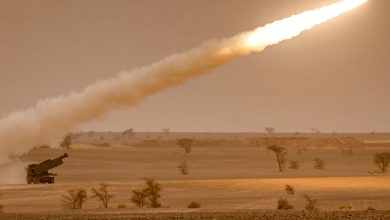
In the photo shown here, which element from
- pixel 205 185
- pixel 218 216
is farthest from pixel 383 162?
pixel 218 216

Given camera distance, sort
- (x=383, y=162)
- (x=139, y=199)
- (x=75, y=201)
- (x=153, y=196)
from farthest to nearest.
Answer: (x=383, y=162) → (x=153, y=196) → (x=139, y=199) → (x=75, y=201)

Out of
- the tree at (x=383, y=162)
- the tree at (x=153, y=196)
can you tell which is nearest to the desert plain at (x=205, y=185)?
the tree at (x=153, y=196)

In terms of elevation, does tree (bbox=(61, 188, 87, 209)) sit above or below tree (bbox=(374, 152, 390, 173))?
below

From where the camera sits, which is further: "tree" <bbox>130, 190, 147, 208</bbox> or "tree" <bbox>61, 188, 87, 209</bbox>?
"tree" <bbox>130, 190, 147, 208</bbox>

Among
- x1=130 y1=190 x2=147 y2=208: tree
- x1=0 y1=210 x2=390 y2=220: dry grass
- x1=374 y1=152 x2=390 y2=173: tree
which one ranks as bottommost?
x1=0 y1=210 x2=390 y2=220: dry grass

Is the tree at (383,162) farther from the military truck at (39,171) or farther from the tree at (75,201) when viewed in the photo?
the tree at (75,201)

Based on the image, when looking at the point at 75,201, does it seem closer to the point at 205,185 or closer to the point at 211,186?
the point at 211,186

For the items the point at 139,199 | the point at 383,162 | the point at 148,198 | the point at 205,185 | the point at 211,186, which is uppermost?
the point at 383,162

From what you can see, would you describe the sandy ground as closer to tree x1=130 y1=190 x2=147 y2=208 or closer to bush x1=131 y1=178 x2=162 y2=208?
bush x1=131 y1=178 x2=162 y2=208

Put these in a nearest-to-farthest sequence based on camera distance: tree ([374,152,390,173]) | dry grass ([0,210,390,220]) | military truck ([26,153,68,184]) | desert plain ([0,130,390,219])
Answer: dry grass ([0,210,390,220]), desert plain ([0,130,390,219]), military truck ([26,153,68,184]), tree ([374,152,390,173])

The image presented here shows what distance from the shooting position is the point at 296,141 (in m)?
122

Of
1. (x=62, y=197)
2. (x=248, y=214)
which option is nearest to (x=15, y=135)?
(x=62, y=197)

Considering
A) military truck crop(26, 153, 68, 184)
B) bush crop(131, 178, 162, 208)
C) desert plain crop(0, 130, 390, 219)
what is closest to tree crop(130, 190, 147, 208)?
bush crop(131, 178, 162, 208)

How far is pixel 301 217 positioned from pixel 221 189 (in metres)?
18.0
